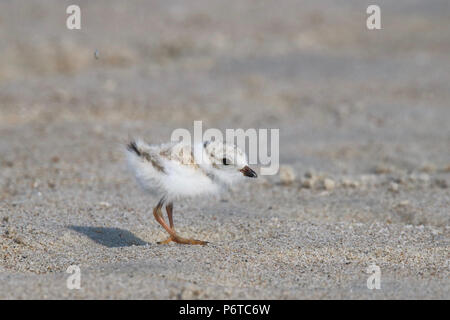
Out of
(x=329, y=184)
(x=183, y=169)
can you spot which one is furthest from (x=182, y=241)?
(x=329, y=184)

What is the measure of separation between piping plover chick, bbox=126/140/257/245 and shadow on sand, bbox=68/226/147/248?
1.25 feet

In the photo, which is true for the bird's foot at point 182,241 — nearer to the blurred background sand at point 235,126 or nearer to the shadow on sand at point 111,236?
the blurred background sand at point 235,126

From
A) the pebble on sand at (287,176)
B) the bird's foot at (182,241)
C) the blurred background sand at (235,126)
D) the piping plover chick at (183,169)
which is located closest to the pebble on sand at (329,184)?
the blurred background sand at (235,126)

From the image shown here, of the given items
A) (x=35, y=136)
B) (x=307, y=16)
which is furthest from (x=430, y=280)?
(x=307, y=16)

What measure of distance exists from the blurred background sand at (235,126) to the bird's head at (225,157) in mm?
565

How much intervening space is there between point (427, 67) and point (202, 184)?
9383 millimetres

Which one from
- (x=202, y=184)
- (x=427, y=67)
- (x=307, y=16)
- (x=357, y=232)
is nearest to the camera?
(x=202, y=184)

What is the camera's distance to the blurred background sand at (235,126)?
437 cm

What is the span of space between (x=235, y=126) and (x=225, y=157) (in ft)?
17.1

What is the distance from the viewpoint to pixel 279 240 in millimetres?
5066

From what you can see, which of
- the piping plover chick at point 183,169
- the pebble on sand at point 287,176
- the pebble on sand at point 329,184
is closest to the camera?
the piping plover chick at point 183,169

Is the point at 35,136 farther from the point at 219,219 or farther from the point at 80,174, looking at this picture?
the point at 219,219

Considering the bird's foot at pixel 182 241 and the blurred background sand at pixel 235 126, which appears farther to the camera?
the bird's foot at pixel 182 241

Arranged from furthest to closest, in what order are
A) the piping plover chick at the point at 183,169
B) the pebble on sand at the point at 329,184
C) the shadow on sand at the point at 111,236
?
the pebble on sand at the point at 329,184, the shadow on sand at the point at 111,236, the piping plover chick at the point at 183,169
